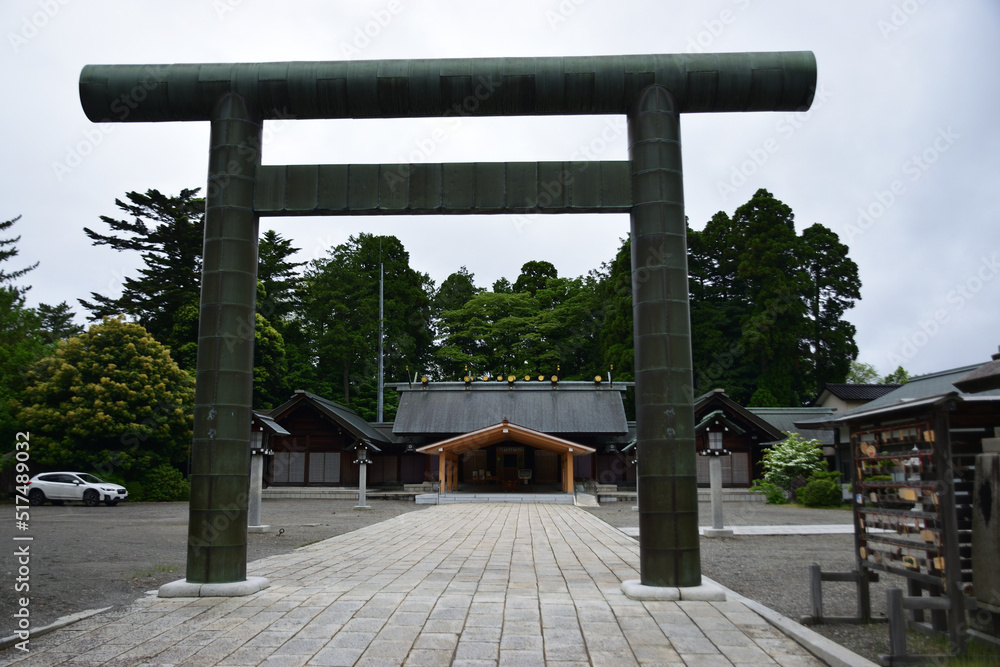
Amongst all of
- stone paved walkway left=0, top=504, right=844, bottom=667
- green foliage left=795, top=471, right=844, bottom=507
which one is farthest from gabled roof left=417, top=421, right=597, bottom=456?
stone paved walkway left=0, top=504, right=844, bottom=667

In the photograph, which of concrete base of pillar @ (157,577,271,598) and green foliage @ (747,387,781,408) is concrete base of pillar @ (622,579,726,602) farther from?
green foliage @ (747,387,781,408)

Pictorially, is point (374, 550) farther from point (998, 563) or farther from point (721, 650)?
point (998, 563)

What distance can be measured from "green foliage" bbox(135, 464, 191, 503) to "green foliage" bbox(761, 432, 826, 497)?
21.5m

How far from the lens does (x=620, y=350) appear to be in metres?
39.2

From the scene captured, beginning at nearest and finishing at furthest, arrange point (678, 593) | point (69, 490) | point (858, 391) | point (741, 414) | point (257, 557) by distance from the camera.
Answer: point (678, 593) → point (257, 557) → point (69, 490) → point (741, 414) → point (858, 391)

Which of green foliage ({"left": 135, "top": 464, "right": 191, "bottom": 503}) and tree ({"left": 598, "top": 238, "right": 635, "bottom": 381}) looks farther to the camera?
tree ({"left": 598, "top": 238, "right": 635, "bottom": 381})

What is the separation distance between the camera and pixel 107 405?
25.2m

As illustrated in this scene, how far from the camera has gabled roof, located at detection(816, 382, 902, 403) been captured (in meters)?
32.5

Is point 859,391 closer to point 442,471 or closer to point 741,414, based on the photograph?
point 741,414

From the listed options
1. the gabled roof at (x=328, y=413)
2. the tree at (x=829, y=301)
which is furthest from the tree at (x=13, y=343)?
the tree at (x=829, y=301)

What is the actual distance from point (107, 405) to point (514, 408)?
55.1ft

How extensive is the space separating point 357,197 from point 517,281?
43.5m

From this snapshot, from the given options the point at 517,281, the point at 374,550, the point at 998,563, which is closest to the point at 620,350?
the point at 517,281

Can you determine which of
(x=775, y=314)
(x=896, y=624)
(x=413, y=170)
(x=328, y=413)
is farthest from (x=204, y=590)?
(x=775, y=314)
